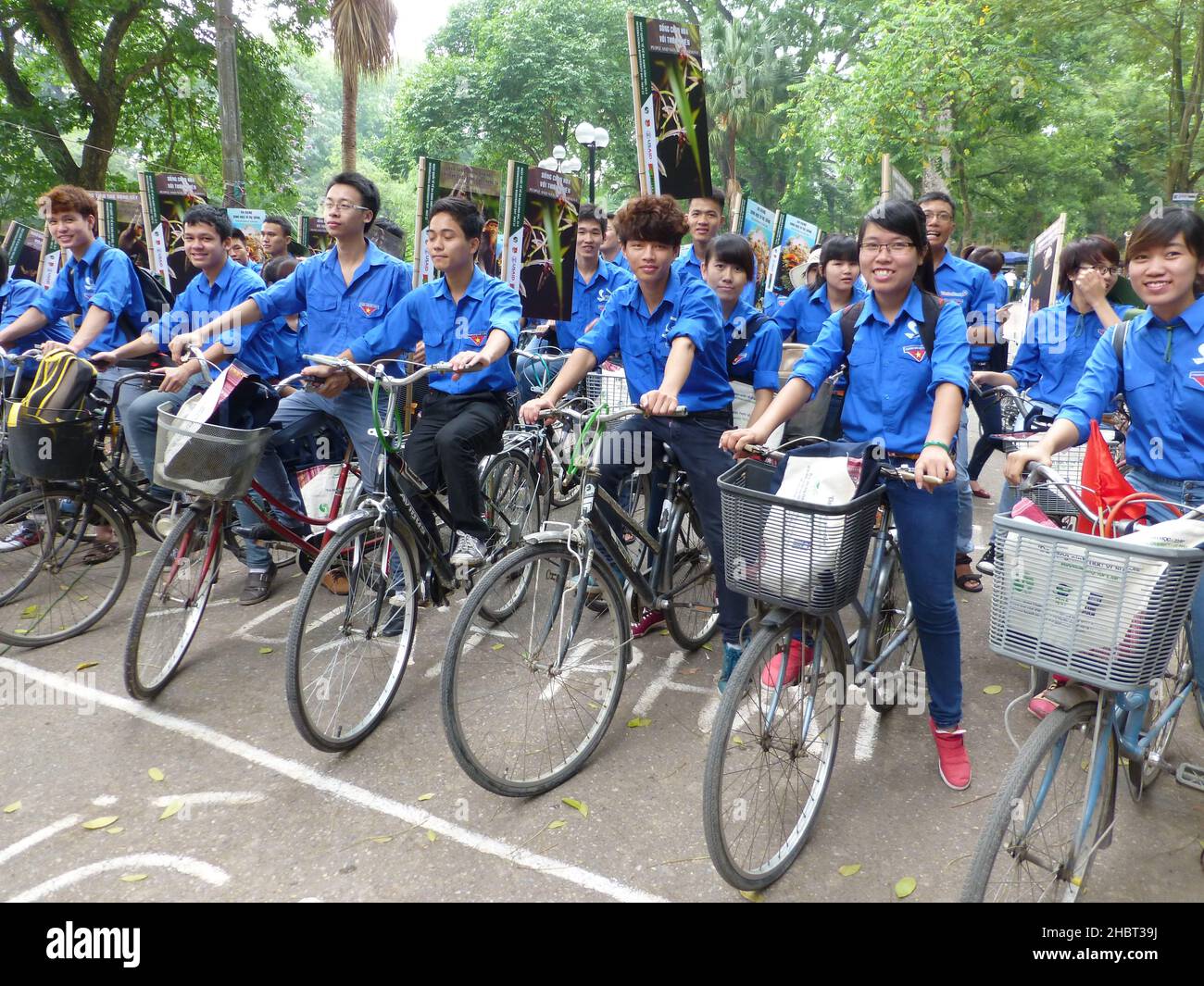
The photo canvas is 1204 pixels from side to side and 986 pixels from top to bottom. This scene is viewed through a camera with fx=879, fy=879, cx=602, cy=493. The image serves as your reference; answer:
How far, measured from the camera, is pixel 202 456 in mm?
3488

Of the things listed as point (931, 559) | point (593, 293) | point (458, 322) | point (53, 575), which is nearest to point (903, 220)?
point (931, 559)

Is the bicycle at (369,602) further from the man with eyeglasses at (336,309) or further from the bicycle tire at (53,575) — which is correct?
the bicycle tire at (53,575)

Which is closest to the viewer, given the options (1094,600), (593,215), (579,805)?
(1094,600)

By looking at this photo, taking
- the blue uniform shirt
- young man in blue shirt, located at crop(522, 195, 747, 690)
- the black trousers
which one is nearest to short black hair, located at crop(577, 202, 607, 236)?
the blue uniform shirt

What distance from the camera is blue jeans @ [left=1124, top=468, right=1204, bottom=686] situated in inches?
99.2

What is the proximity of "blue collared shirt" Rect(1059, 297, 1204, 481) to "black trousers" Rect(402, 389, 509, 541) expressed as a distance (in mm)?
2297

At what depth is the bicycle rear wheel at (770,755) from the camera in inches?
98.5

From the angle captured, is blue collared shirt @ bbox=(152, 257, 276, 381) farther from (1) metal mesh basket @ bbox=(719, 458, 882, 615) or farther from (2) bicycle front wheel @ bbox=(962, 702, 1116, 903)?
(2) bicycle front wheel @ bbox=(962, 702, 1116, 903)

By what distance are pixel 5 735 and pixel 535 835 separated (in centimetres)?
230

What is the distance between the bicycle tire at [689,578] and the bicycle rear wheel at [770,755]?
1112 millimetres

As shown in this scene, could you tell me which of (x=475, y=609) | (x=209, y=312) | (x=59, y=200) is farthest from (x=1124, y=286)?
(x=59, y=200)

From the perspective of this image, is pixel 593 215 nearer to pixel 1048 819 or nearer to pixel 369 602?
pixel 369 602

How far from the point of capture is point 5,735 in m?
3.57

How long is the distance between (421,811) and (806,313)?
4.00 meters
